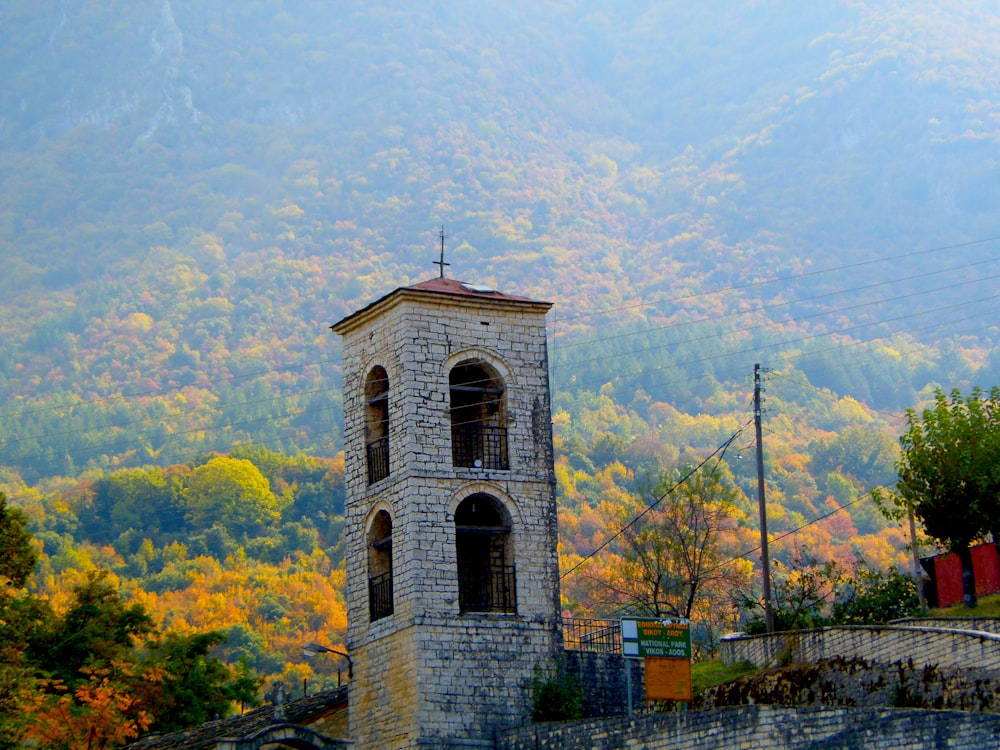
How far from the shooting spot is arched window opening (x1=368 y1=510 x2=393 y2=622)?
36094 millimetres

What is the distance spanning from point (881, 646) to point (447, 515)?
33.6ft

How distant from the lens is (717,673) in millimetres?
35500

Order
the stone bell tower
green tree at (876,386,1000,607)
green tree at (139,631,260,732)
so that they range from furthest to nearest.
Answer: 1. green tree at (139,631,260,732)
2. green tree at (876,386,1000,607)
3. the stone bell tower

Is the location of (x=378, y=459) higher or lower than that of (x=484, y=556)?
higher

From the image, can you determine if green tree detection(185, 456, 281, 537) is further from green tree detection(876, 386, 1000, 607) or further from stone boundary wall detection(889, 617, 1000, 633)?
stone boundary wall detection(889, 617, 1000, 633)

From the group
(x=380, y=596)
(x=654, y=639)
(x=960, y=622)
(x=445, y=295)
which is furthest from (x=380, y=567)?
(x=960, y=622)

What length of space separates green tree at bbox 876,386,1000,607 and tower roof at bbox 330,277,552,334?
9.07 meters

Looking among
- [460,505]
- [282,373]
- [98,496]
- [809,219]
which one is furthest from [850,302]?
[460,505]

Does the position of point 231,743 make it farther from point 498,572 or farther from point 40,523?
point 40,523

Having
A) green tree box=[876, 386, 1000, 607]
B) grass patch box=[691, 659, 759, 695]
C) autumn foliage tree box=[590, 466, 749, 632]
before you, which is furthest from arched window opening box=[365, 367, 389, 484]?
autumn foliage tree box=[590, 466, 749, 632]

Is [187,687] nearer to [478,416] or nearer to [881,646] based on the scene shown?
[478,416]

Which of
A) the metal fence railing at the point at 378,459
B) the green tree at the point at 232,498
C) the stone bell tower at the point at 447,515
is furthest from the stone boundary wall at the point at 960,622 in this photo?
the green tree at the point at 232,498

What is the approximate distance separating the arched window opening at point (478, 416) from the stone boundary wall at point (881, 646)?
6933 mm

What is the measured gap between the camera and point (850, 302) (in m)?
174
